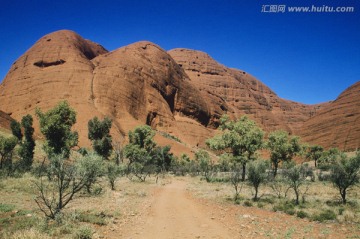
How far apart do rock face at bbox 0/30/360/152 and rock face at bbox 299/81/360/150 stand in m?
0.82

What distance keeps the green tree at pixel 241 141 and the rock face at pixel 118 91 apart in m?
45.9

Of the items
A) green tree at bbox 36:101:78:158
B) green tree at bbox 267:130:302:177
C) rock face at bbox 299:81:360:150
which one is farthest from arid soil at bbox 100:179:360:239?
rock face at bbox 299:81:360:150

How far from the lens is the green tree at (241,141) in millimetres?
34594

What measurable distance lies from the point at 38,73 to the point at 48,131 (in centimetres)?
7876

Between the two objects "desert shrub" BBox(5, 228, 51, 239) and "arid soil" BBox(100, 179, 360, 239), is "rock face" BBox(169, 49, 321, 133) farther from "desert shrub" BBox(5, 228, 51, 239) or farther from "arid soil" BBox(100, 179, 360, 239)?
"desert shrub" BBox(5, 228, 51, 239)

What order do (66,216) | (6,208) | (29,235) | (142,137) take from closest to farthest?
(29,235) → (66,216) → (6,208) → (142,137)

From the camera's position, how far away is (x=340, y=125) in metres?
118

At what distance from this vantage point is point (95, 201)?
61.7 feet

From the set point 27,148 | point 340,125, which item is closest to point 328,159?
point 27,148

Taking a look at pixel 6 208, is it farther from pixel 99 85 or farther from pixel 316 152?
pixel 99 85

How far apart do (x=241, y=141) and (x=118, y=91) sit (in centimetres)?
7035

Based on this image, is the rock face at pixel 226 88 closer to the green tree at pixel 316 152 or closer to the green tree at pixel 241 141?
the green tree at pixel 316 152

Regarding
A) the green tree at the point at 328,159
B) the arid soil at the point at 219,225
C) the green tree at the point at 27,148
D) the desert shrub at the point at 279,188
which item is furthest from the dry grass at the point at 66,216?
the green tree at the point at 328,159

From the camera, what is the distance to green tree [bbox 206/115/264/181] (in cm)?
3459
